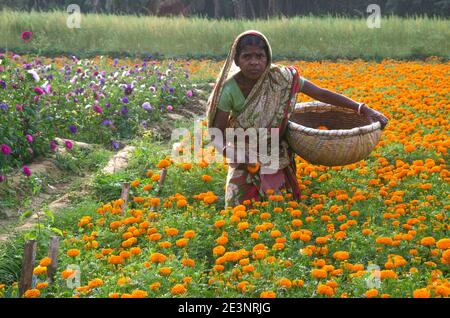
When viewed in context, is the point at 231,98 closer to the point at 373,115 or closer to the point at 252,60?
the point at 252,60

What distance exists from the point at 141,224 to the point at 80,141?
11.4 feet

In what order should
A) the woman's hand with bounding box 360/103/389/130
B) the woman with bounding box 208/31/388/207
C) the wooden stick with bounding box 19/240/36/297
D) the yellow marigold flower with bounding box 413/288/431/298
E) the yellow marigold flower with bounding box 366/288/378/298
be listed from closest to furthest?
the yellow marigold flower with bounding box 413/288/431/298
the yellow marigold flower with bounding box 366/288/378/298
the wooden stick with bounding box 19/240/36/297
the woman with bounding box 208/31/388/207
the woman's hand with bounding box 360/103/389/130

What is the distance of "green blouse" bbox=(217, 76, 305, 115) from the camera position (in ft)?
16.3

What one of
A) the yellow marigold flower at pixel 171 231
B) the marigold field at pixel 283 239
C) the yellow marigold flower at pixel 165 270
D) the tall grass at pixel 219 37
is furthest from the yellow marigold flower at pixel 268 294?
the tall grass at pixel 219 37

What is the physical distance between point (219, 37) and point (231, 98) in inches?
411

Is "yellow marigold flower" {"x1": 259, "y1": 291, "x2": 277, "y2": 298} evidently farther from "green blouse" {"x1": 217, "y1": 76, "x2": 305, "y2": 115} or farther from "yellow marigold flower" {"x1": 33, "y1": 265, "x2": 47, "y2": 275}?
"green blouse" {"x1": 217, "y1": 76, "x2": 305, "y2": 115}

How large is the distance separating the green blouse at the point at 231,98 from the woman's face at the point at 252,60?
17cm

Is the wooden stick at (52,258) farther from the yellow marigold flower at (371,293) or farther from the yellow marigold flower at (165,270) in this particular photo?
the yellow marigold flower at (371,293)

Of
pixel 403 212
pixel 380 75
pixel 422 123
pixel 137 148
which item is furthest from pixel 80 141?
pixel 380 75

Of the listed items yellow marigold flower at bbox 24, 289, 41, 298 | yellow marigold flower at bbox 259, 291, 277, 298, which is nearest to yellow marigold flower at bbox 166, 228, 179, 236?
yellow marigold flower at bbox 24, 289, 41, 298

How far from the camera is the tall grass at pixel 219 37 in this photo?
14203 mm

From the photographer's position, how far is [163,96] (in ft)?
30.6

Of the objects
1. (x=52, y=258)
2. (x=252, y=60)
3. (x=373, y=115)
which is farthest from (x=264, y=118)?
(x=52, y=258)

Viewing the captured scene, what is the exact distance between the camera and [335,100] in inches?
211
